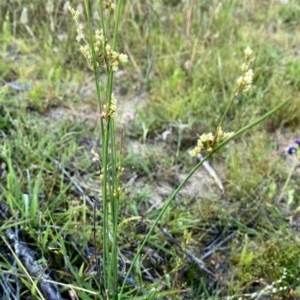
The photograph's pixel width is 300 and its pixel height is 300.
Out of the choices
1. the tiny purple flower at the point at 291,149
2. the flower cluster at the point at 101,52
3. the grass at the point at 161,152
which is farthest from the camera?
the tiny purple flower at the point at 291,149

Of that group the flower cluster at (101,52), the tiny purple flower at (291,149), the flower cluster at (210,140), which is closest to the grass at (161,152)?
the tiny purple flower at (291,149)

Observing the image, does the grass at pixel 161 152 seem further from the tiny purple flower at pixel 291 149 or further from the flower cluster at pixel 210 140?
the flower cluster at pixel 210 140

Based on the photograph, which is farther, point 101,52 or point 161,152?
point 161,152

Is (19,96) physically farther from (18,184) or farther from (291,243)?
(291,243)

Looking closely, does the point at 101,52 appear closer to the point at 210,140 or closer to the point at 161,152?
the point at 210,140

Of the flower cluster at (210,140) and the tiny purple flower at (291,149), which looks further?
the tiny purple flower at (291,149)

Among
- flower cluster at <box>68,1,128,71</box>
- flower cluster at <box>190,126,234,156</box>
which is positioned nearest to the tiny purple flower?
flower cluster at <box>190,126,234,156</box>

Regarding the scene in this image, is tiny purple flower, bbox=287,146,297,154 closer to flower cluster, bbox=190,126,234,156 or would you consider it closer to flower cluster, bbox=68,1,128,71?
flower cluster, bbox=190,126,234,156

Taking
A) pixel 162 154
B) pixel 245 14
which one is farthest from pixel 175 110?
pixel 245 14

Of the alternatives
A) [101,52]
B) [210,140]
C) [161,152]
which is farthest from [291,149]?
[101,52]
